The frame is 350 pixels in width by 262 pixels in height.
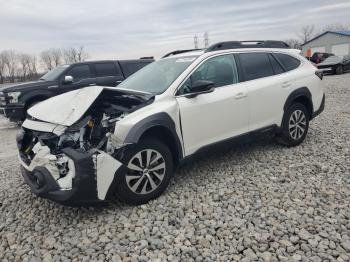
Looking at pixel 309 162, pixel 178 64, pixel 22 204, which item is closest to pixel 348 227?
pixel 309 162

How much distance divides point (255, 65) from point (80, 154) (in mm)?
3141

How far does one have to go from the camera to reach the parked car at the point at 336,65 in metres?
21.7

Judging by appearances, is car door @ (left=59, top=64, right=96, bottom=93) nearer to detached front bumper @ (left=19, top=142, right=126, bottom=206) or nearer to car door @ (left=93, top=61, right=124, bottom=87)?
car door @ (left=93, top=61, right=124, bottom=87)

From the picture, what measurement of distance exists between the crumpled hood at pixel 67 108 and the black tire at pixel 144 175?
2.37 feet

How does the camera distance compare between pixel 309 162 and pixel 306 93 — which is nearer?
pixel 309 162

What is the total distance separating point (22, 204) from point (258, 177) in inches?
123

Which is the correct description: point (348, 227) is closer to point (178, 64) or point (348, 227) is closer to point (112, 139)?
point (112, 139)

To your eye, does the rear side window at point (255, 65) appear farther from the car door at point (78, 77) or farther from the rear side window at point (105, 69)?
the rear side window at point (105, 69)

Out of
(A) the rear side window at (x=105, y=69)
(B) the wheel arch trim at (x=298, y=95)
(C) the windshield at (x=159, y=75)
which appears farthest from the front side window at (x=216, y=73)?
(A) the rear side window at (x=105, y=69)

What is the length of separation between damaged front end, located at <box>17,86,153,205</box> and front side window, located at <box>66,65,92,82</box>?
22.0 ft

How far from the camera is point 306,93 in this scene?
564 centimetres

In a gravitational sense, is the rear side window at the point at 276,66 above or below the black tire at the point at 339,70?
above

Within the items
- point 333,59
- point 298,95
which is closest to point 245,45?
point 298,95

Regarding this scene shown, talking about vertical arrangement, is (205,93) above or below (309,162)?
above
